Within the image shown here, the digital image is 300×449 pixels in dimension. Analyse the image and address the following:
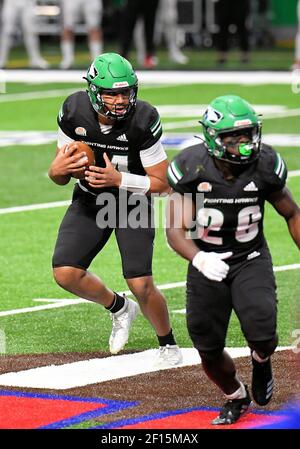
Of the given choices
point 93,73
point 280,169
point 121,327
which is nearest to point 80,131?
point 93,73

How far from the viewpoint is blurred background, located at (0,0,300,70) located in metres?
26.1

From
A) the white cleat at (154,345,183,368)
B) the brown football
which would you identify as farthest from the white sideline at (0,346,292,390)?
the brown football

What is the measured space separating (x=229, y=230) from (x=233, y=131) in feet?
1.67

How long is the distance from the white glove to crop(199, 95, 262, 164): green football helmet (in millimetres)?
502

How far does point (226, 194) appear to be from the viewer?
7254mm

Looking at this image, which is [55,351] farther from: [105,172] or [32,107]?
[32,107]

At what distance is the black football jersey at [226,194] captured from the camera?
726 centimetres

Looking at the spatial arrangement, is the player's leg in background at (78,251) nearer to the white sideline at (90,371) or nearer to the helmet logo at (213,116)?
the white sideline at (90,371)

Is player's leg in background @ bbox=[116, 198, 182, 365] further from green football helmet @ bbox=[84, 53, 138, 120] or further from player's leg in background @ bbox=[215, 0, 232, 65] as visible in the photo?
player's leg in background @ bbox=[215, 0, 232, 65]

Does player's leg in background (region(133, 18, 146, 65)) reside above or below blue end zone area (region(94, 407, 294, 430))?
below

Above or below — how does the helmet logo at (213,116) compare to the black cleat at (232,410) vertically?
above

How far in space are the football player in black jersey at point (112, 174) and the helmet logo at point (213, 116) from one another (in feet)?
3.72

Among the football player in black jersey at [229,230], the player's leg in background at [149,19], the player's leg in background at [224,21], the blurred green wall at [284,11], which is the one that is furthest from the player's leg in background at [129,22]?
the football player in black jersey at [229,230]

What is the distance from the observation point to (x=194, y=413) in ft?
24.2
